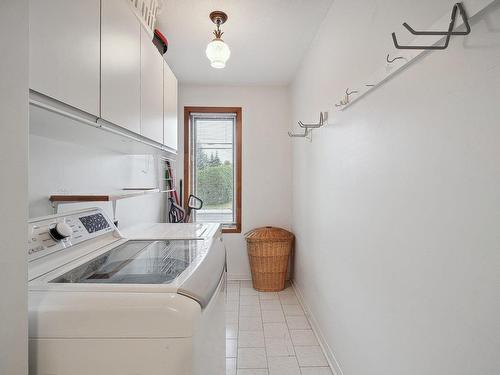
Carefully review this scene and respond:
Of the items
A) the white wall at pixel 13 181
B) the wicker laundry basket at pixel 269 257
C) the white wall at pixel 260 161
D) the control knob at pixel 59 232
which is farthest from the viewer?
the white wall at pixel 260 161

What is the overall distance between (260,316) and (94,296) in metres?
2.12

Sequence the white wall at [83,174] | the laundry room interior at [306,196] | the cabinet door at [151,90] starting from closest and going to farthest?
the laundry room interior at [306,196], the white wall at [83,174], the cabinet door at [151,90]

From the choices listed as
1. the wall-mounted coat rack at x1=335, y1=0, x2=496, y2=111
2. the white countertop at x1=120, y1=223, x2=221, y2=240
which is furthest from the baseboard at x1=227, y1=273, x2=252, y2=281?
the wall-mounted coat rack at x1=335, y1=0, x2=496, y2=111

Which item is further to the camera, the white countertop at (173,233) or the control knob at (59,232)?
the white countertop at (173,233)

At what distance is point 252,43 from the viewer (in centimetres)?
246

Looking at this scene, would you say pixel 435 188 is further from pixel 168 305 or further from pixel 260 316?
pixel 260 316

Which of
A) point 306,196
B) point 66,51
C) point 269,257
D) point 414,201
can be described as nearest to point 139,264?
point 66,51

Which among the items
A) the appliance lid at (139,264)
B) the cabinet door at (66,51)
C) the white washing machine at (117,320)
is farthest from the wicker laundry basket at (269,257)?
the cabinet door at (66,51)

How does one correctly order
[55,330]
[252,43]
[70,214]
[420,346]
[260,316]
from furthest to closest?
[260,316] → [252,43] → [70,214] → [420,346] → [55,330]

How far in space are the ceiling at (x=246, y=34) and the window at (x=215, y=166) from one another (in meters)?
0.61

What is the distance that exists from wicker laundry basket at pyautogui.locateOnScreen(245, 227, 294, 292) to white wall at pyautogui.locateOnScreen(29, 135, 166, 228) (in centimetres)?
124

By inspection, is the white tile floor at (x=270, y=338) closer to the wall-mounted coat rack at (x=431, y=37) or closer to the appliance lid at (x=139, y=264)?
the appliance lid at (x=139, y=264)

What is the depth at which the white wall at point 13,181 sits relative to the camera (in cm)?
57

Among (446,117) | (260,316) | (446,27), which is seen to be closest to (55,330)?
(446,117)
